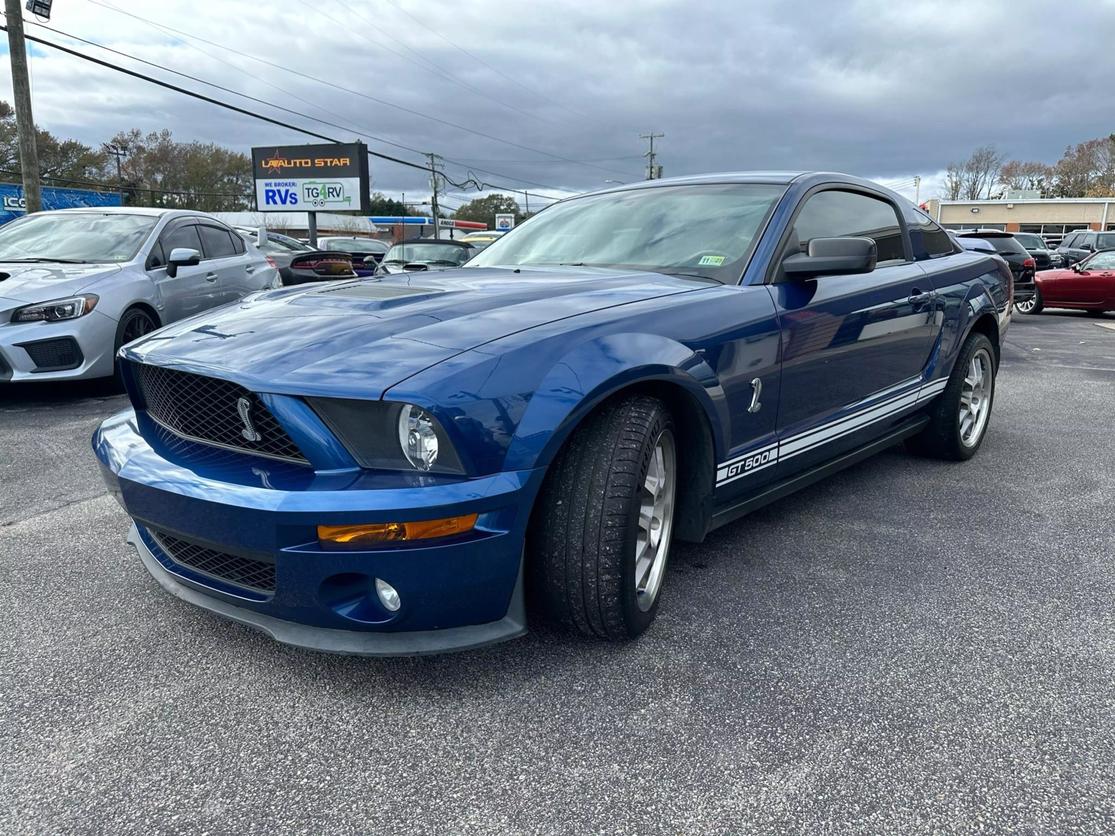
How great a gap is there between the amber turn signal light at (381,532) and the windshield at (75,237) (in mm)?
5433

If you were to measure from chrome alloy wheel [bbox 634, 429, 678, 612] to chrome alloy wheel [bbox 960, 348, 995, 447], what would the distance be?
2550mm

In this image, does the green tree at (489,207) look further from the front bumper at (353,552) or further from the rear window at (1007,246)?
the front bumper at (353,552)

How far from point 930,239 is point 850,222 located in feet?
3.06

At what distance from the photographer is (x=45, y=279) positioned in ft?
18.4

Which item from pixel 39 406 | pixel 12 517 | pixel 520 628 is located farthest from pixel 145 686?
pixel 39 406

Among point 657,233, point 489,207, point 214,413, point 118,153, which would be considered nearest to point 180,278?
point 657,233

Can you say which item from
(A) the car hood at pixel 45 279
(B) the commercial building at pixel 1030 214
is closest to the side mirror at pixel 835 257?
(A) the car hood at pixel 45 279

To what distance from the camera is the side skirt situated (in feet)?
8.98

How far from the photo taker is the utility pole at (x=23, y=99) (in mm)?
12922

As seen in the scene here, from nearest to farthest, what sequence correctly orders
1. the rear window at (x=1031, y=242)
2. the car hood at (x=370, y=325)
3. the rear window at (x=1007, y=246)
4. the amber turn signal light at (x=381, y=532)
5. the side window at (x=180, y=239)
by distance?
1. the amber turn signal light at (x=381, y=532)
2. the car hood at (x=370, y=325)
3. the side window at (x=180, y=239)
4. the rear window at (x=1007, y=246)
5. the rear window at (x=1031, y=242)

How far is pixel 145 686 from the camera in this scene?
2.12m

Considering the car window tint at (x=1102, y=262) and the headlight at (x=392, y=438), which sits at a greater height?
the car window tint at (x=1102, y=262)

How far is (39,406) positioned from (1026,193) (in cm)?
7722

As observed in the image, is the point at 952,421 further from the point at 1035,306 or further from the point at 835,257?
the point at 1035,306
